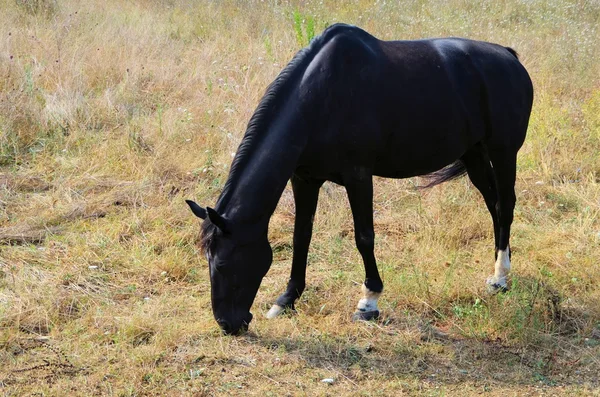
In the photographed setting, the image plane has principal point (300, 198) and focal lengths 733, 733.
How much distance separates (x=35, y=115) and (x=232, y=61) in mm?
2532

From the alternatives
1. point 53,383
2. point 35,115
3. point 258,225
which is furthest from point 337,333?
point 35,115

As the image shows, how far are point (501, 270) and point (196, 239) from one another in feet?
7.58

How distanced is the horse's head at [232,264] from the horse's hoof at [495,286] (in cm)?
174

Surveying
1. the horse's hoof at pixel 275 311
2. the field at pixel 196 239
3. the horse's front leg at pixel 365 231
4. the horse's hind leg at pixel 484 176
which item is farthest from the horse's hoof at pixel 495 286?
the horse's hoof at pixel 275 311

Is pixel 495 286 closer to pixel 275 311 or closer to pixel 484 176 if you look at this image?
pixel 484 176

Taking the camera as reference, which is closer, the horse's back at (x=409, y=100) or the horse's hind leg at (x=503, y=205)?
the horse's back at (x=409, y=100)

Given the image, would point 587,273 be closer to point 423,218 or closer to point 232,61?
point 423,218

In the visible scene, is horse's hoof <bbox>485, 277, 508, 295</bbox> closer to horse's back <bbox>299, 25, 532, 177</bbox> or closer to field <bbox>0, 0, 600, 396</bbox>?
field <bbox>0, 0, 600, 396</bbox>

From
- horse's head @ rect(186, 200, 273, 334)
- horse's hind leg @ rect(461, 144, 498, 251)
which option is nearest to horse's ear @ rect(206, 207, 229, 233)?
horse's head @ rect(186, 200, 273, 334)

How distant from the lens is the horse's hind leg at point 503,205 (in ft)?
16.6

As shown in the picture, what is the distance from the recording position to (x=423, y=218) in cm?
607

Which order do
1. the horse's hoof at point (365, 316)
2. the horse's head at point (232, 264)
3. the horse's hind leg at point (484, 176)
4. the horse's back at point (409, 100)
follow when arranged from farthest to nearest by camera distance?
the horse's hind leg at point (484, 176)
the horse's hoof at point (365, 316)
the horse's back at point (409, 100)
the horse's head at point (232, 264)

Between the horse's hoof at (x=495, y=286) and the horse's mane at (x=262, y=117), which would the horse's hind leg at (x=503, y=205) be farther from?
the horse's mane at (x=262, y=117)

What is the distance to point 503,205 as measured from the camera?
17.2ft
